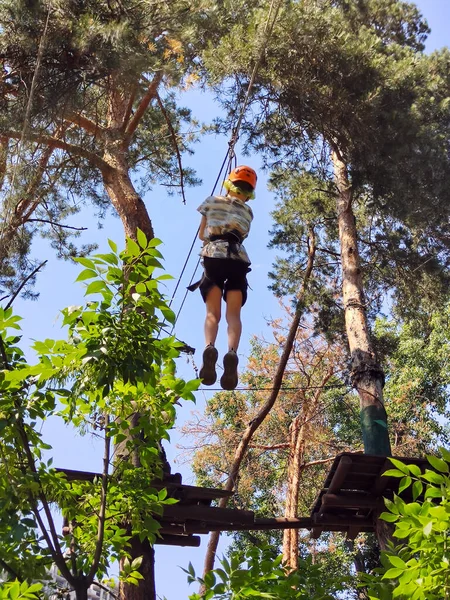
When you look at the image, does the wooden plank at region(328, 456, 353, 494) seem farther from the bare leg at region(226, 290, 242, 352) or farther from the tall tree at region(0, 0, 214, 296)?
the tall tree at region(0, 0, 214, 296)

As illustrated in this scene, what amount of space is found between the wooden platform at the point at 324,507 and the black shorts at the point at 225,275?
1460mm

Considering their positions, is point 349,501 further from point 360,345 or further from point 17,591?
point 17,591

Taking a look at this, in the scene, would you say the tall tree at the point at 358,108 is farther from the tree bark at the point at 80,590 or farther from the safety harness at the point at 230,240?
the tree bark at the point at 80,590

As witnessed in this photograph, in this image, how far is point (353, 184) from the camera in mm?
9000

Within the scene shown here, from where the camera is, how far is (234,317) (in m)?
5.67

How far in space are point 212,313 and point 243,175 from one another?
47.3 inches

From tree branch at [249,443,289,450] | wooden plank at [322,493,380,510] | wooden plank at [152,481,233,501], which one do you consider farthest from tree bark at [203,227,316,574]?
wooden plank at [152,481,233,501]

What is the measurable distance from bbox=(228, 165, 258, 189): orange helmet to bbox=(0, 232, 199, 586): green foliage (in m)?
3.00

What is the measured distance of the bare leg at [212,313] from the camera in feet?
18.2

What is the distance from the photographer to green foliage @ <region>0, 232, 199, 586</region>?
9.25 ft

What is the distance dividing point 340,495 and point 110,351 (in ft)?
12.1

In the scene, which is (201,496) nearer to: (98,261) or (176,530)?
(176,530)

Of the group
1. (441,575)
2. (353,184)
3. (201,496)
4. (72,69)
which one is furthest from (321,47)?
(441,575)

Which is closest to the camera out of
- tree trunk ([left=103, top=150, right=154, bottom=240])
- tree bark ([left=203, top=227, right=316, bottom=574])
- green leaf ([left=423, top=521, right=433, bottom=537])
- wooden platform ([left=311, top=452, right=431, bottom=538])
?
green leaf ([left=423, top=521, right=433, bottom=537])
